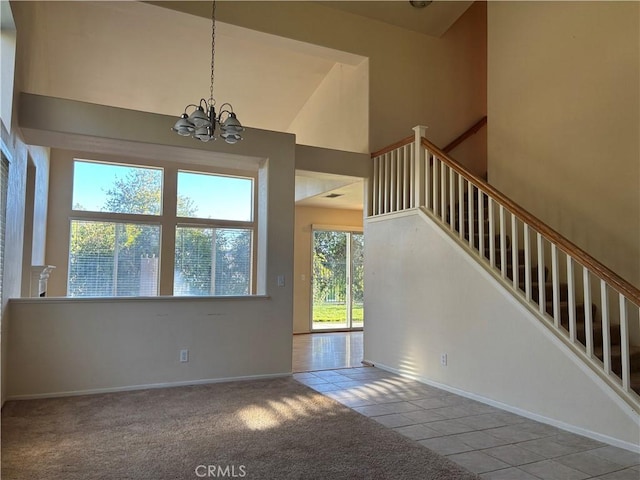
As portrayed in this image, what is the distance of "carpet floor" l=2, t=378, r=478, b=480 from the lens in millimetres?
2473

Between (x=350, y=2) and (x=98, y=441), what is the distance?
5.48 metres

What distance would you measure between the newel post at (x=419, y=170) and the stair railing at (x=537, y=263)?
1 cm

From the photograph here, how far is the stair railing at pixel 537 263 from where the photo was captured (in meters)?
3.09

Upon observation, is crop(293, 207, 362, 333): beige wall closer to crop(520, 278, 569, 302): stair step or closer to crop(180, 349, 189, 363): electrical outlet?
crop(180, 349, 189, 363): electrical outlet

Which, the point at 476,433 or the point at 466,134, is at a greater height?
the point at 466,134

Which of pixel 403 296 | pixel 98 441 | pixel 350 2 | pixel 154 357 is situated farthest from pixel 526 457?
pixel 350 2

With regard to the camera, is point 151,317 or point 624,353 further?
point 151,317

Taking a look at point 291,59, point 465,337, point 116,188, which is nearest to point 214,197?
point 116,188

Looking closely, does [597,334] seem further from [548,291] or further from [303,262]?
[303,262]

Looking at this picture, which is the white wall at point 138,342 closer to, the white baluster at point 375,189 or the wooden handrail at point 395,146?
the white baluster at point 375,189

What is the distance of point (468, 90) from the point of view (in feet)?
21.9

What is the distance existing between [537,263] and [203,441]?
3.33 m

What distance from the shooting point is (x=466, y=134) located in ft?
21.2

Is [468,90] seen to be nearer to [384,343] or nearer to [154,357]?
[384,343]
